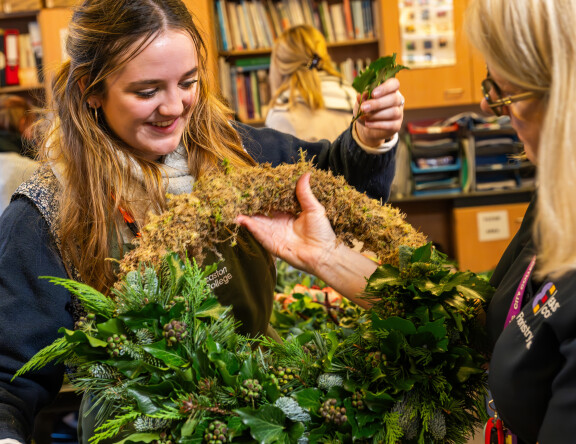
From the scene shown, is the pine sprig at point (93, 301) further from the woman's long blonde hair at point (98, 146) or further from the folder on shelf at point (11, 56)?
the folder on shelf at point (11, 56)

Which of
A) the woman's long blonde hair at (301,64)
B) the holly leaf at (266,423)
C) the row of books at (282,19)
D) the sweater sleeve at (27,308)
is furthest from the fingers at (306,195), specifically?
the row of books at (282,19)

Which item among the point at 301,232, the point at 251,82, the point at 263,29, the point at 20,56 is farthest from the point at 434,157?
the point at 301,232

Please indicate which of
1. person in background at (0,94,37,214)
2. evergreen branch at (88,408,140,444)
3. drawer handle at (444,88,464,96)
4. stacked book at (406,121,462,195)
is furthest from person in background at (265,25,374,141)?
evergreen branch at (88,408,140,444)

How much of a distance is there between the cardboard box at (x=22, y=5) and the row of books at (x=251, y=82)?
1.40m

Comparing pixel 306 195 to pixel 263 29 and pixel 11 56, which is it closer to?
pixel 263 29

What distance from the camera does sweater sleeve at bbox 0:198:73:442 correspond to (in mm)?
1220

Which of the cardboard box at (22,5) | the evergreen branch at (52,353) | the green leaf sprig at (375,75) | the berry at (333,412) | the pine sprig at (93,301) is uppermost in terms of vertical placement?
the cardboard box at (22,5)

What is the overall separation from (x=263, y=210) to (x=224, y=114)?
41 centimetres

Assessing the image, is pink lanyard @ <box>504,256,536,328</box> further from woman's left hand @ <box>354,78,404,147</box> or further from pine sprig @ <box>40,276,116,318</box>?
pine sprig @ <box>40,276,116,318</box>

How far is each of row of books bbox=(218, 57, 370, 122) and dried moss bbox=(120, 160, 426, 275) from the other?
135 inches

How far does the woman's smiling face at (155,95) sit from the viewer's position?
4.32 feet

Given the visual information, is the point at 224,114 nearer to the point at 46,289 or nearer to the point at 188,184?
the point at 188,184

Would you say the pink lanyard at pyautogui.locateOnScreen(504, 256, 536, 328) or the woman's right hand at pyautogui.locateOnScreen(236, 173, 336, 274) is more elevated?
the woman's right hand at pyautogui.locateOnScreen(236, 173, 336, 274)

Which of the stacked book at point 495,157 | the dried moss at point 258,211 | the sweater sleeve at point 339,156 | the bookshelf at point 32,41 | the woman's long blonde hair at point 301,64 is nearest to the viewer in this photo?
the dried moss at point 258,211
